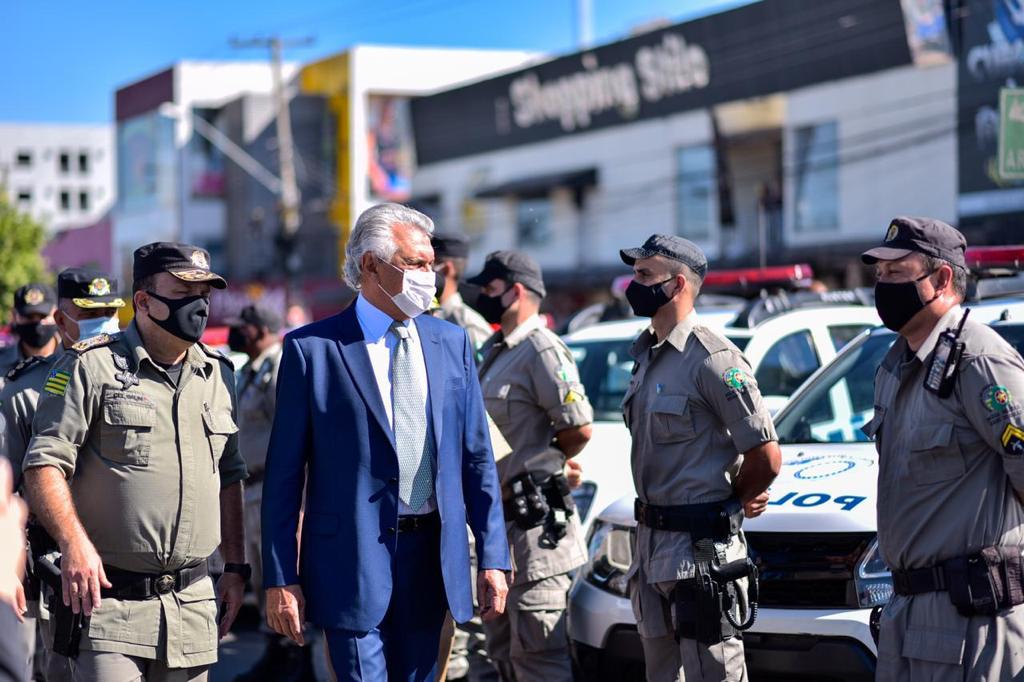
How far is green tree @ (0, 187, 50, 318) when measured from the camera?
23.0 m

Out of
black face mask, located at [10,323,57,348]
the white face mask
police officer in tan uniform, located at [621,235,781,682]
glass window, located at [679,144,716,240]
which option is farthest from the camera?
glass window, located at [679,144,716,240]

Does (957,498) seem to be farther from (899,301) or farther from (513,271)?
(513,271)

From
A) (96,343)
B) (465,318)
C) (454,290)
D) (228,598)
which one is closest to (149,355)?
(96,343)

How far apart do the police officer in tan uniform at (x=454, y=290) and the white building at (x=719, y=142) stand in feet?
54.8

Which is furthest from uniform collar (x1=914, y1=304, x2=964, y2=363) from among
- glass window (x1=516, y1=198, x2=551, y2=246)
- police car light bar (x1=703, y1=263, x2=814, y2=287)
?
glass window (x1=516, y1=198, x2=551, y2=246)

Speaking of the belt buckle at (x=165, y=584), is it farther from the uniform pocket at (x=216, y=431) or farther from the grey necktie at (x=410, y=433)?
the grey necktie at (x=410, y=433)

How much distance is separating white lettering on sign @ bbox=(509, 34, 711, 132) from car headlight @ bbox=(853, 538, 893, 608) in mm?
23604

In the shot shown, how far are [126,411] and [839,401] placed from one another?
3597 mm

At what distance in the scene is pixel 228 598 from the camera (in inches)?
180

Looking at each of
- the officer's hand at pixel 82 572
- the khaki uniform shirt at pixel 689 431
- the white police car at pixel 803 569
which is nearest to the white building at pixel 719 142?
the white police car at pixel 803 569

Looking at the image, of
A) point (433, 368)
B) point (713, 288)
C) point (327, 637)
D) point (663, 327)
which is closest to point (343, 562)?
point (327, 637)

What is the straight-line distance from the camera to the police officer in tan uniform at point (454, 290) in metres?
7.23

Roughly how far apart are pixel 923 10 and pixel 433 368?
20307 millimetres

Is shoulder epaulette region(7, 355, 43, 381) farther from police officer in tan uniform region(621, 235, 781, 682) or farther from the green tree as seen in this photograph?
the green tree
